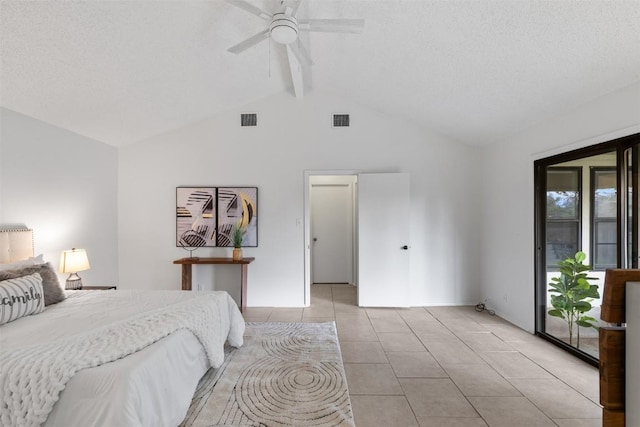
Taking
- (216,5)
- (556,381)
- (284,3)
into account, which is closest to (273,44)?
(216,5)

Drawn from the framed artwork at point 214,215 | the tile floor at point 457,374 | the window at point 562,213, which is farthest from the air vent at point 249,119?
the window at point 562,213

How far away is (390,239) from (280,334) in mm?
2027

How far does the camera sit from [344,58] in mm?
3320

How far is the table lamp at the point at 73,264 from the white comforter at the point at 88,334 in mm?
564

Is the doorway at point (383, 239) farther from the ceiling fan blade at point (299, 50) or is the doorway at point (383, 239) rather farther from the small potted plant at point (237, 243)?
the ceiling fan blade at point (299, 50)

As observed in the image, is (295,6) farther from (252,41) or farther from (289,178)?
(289,178)

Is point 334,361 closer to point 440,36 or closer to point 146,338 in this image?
point 146,338

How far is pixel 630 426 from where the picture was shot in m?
0.91

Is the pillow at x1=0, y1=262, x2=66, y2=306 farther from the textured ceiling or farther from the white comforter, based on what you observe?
the textured ceiling

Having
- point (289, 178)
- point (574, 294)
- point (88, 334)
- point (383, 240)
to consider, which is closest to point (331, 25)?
point (289, 178)

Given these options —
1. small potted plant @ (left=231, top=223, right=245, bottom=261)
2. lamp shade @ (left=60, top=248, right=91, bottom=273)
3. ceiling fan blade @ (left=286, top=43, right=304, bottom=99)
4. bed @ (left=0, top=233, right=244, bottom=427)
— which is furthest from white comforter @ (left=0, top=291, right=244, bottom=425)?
ceiling fan blade @ (left=286, top=43, right=304, bottom=99)

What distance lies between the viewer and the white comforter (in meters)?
1.40

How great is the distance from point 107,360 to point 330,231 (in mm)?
4628

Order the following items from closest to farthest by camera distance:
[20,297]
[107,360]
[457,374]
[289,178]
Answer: [107,360], [20,297], [457,374], [289,178]
